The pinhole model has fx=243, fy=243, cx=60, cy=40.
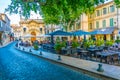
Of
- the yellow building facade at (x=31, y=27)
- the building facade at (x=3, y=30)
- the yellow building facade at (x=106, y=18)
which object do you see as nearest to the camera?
the yellow building facade at (x=106, y=18)

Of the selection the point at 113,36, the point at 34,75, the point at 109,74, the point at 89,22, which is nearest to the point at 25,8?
the point at 34,75

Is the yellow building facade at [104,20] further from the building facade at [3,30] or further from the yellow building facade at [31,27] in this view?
the yellow building facade at [31,27]

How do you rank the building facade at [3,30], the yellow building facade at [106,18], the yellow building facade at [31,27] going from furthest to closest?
the yellow building facade at [31,27]
the building facade at [3,30]
the yellow building facade at [106,18]

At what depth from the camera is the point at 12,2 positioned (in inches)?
667

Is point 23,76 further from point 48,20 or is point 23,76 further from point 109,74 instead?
point 48,20

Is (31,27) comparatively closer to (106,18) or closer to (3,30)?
(3,30)

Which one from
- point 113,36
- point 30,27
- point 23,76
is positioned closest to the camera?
point 23,76

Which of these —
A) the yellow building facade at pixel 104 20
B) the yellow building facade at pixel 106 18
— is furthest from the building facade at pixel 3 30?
the yellow building facade at pixel 106 18

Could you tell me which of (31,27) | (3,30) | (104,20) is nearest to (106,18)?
(104,20)

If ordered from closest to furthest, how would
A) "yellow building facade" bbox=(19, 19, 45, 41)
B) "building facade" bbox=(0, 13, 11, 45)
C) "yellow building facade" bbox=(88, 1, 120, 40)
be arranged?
"yellow building facade" bbox=(88, 1, 120, 40) → "building facade" bbox=(0, 13, 11, 45) → "yellow building facade" bbox=(19, 19, 45, 41)

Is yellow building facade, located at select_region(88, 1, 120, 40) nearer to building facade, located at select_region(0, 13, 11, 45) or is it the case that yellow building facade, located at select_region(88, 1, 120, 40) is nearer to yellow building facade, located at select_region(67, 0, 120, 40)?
yellow building facade, located at select_region(67, 0, 120, 40)

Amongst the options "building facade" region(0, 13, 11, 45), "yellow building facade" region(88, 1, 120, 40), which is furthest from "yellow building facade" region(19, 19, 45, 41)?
"yellow building facade" region(88, 1, 120, 40)

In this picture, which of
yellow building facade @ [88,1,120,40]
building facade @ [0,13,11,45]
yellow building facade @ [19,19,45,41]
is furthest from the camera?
yellow building facade @ [19,19,45,41]

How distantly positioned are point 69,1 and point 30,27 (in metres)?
60.0
